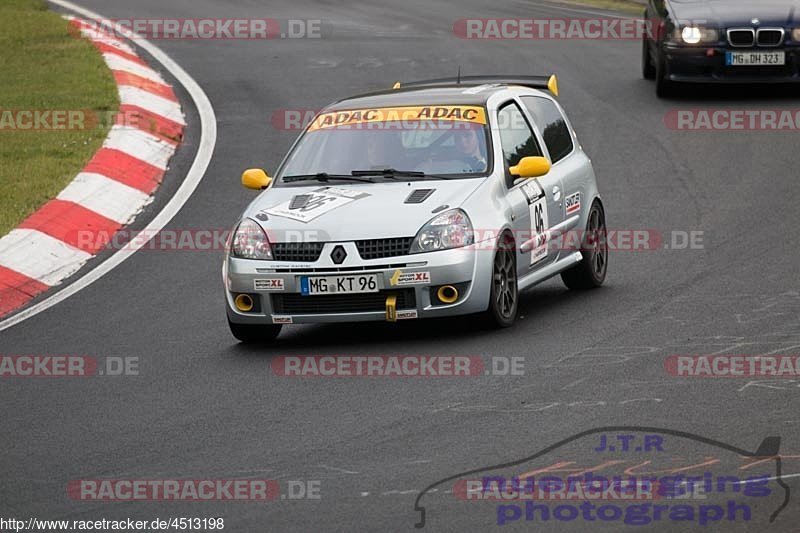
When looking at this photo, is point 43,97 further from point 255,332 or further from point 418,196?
point 418,196

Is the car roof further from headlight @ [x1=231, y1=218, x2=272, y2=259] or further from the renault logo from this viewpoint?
the renault logo

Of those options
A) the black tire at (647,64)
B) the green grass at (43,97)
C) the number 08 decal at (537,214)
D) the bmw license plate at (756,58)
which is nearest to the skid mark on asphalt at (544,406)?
the number 08 decal at (537,214)

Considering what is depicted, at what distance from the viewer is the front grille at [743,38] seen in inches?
741

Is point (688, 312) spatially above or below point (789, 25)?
below

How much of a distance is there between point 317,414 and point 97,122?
9693mm

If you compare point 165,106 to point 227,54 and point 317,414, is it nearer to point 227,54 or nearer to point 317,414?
point 227,54

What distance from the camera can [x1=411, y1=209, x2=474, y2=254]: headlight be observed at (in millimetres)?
9844

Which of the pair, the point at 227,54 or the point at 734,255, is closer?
the point at 734,255

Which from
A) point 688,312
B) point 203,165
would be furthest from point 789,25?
point 688,312

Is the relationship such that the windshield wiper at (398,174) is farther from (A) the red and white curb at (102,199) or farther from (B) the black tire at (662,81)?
(B) the black tire at (662,81)

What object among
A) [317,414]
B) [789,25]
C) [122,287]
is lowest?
[317,414]

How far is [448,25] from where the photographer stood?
84.5ft

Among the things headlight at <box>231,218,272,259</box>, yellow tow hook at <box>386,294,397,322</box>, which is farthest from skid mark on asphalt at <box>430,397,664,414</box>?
headlight at <box>231,218,272,259</box>

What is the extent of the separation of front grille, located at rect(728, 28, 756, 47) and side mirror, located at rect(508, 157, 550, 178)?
8917 mm
